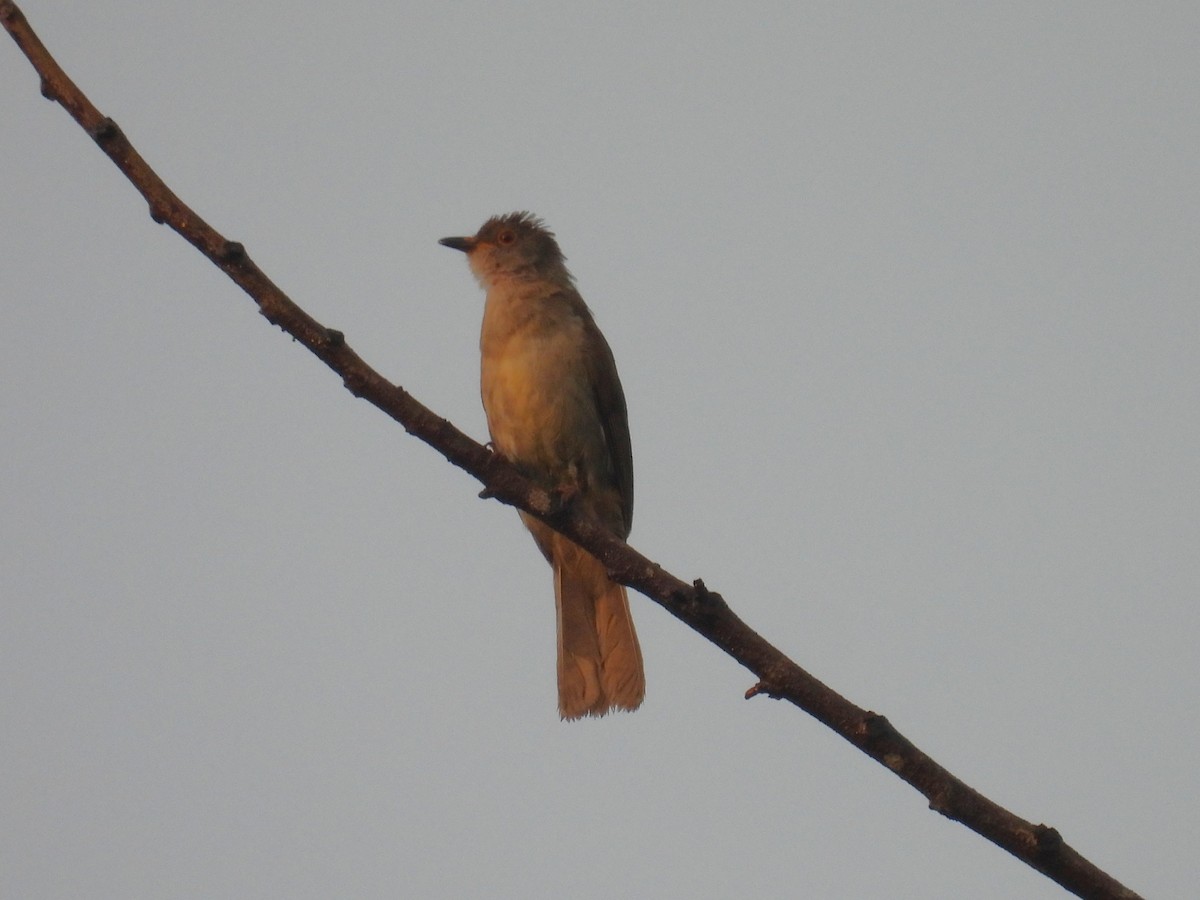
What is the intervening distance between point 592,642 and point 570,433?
38.9 inches

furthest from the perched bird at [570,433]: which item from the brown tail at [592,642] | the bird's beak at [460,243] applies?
the bird's beak at [460,243]

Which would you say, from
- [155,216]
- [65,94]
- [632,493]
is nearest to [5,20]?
[65,94]

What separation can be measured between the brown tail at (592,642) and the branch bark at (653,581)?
203cm

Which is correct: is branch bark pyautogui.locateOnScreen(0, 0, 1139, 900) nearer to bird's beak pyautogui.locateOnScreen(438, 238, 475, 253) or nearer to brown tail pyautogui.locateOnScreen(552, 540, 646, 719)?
brown tail pyautogui.locateOnScreen(552, 540, 646, 719)

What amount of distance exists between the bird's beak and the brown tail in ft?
6.74

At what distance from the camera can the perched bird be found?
6.14m

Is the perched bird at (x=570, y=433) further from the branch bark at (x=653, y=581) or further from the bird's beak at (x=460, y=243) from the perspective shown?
the branch bark at (x=653, y=581)

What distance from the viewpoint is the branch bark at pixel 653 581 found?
2.93m

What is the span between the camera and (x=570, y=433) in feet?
20.9

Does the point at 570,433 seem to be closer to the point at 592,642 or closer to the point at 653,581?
the point at 592,642

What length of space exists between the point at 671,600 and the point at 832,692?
0.50 metres

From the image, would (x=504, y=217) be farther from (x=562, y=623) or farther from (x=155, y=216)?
(x=155, y=216)

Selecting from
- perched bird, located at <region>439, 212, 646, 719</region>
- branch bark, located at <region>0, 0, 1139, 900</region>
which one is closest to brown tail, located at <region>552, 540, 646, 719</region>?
perched bird, located at <region>439, 212, 646, 719</region>

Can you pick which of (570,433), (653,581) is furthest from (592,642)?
(653,581)
